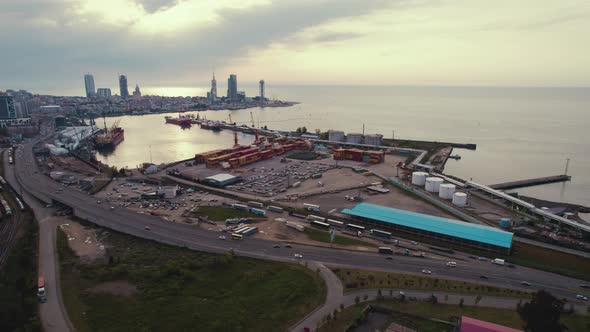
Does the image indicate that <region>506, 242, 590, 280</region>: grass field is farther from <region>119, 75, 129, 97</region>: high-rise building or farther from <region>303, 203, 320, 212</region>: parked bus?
<region>119, 75, 129, 97</region>: high-rise building

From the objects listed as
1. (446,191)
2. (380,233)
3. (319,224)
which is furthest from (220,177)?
(446,191)

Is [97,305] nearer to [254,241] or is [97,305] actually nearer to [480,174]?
[254,241]

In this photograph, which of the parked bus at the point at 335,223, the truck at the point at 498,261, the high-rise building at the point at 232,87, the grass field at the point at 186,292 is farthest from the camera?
the high-rise building at the point at 232,87

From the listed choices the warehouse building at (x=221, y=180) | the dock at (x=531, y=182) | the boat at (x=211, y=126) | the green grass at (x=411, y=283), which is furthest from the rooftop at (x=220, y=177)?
the boat at (x=211, y=126)

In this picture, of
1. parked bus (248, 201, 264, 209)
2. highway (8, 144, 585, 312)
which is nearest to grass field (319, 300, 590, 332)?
highway (8, 144, 585, 312)

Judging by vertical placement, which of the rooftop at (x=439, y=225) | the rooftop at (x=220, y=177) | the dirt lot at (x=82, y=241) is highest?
the rooftop at (x=220, y=177)

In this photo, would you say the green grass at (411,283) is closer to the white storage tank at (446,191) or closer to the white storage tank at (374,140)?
the white storage tank at (446,191)

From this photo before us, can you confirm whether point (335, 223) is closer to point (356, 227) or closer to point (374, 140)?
point (356, 227)
